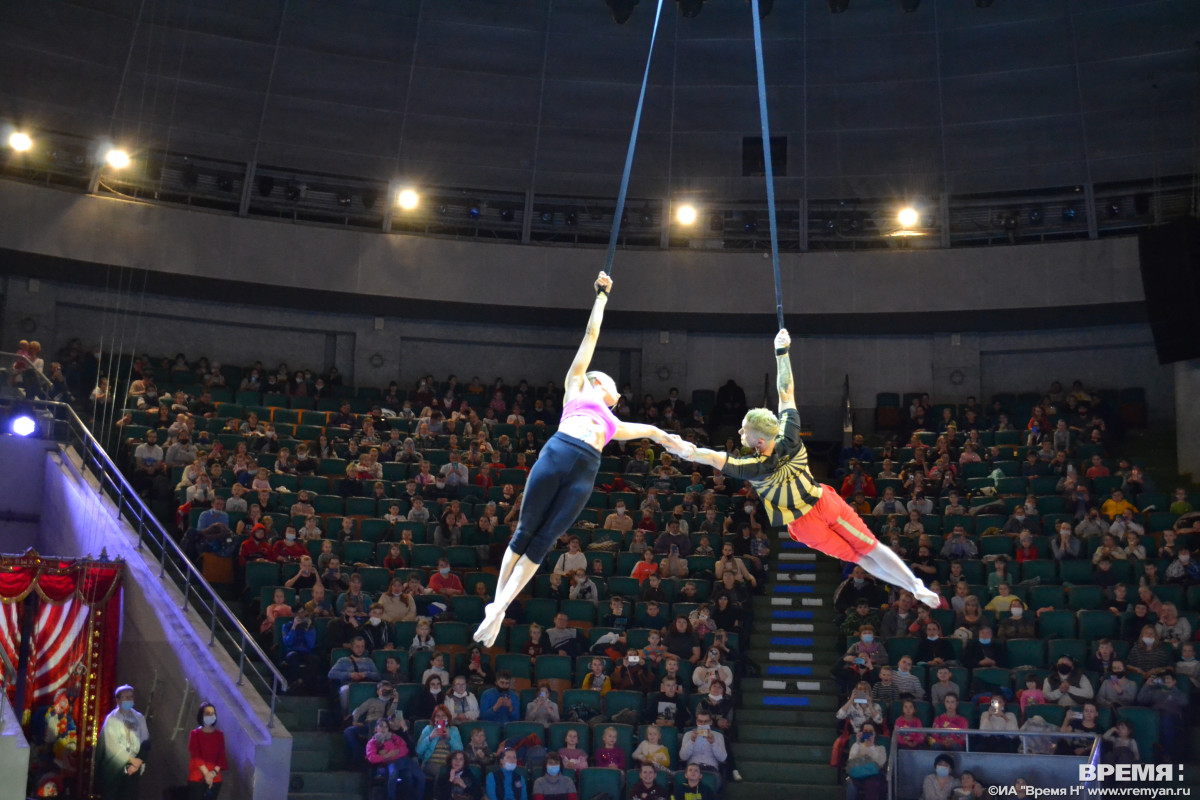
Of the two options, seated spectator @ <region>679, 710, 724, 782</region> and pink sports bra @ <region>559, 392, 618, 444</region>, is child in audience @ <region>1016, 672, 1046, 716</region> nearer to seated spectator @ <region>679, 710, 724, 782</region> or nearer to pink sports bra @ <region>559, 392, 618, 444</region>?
seated spectator @ <region>679, 710, 724, 782</region>

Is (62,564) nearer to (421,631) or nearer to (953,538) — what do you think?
(421,631)

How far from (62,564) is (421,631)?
13.6 feet

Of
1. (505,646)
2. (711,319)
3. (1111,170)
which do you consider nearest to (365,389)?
(711,319)

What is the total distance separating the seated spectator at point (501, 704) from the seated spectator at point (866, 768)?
333 cm

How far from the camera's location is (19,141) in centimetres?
1950

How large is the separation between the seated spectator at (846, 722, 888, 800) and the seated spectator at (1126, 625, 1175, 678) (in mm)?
2769

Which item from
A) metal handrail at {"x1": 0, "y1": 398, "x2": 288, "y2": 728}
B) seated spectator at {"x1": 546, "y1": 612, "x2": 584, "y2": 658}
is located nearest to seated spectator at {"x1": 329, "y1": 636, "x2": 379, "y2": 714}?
metal handrail at {"x1": 0, "y1": 398, "x2": 288, "y2": 728}

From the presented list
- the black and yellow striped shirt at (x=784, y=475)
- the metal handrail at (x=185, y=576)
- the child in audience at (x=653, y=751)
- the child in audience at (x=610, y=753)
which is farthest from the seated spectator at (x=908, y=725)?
the metal handrail at (x=185, y=576)

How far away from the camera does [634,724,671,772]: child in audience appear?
12.5 metres

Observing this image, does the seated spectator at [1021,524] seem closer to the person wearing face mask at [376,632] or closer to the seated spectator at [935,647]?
the seated spectator at [935,647]

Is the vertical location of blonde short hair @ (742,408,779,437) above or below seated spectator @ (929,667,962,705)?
above

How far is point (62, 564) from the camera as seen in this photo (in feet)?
46.6

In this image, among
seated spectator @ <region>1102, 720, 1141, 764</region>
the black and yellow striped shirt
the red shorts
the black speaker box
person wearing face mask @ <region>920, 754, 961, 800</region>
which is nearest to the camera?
the black and yellow striped shirt

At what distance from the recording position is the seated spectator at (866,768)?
40.3ft
